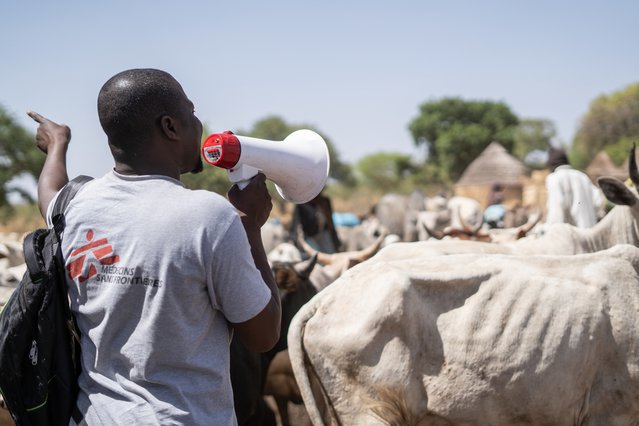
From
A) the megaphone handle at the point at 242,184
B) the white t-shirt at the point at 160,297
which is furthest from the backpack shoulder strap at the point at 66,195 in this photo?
the megaphone handle at the point at 242,184

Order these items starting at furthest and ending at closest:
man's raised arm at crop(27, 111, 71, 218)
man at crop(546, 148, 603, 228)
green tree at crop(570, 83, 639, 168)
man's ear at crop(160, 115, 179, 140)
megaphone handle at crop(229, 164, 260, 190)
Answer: green tree at crop(570, 83, 639, 168) → man at crop(546, 148, 603, 228) → man's raised arm at crop(27, 111, 71, 218) → megaphone handle at crop(229, 164, 260, 190) → man's ear at crop(160, 115, 179, 140)

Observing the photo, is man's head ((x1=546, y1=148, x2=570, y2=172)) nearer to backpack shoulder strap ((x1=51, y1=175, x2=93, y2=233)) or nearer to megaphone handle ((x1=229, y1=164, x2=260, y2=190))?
megaphone handle ((x1=229, y1=164, x2=260, y2=190))

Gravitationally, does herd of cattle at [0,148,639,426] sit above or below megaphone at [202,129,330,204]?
below

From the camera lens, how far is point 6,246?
700cm

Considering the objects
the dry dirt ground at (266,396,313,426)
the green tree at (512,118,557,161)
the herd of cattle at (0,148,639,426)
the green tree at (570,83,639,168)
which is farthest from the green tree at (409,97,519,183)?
the herd of cattle at (0,148,639,426)

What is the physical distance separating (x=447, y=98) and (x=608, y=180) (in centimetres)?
5549

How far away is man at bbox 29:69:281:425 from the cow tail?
54.3 inches

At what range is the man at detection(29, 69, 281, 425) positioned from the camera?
196cm

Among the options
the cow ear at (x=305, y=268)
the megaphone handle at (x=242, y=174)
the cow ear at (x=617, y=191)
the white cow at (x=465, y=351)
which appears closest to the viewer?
the megaphone handle at (x=242, y=174)

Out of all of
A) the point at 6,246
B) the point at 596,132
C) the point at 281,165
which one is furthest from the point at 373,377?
the point at 596,132

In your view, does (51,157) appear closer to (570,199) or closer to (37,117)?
(37,117)

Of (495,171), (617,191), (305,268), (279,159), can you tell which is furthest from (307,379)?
(495,171)

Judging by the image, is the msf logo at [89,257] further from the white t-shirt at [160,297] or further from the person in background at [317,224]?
the person in background at [317,224]

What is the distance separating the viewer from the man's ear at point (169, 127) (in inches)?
81.5
